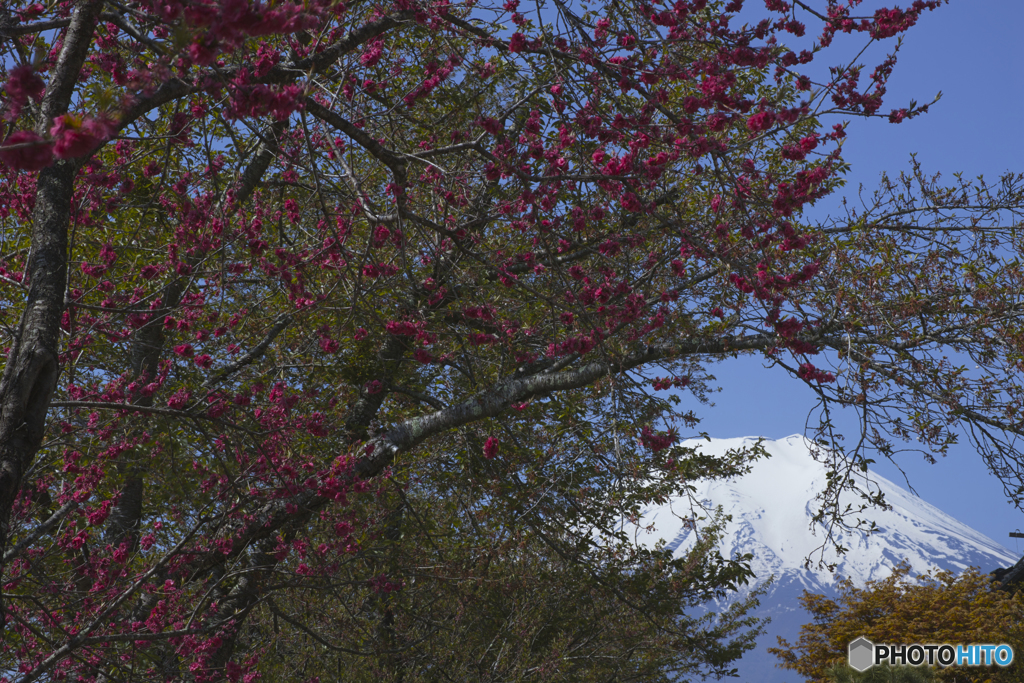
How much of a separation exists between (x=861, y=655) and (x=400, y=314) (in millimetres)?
13679

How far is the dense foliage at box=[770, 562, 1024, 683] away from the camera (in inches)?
552

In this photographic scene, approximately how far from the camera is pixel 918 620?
1606 centimetres

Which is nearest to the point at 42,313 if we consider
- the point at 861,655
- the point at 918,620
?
the point at 861,655

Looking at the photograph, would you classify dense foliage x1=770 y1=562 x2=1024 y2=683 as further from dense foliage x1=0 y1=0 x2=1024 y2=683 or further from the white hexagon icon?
dense foliage x1=0 y1=0 x2=1024 y2=683

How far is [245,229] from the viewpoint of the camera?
5309mm

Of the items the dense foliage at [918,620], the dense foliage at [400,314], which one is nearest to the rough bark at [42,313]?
the dense foliage at [400,314]

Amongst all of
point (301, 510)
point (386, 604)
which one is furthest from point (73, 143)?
point (386, 604)

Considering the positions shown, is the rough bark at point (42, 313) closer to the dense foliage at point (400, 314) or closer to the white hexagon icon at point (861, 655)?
the dense foliage at point (400, 314)

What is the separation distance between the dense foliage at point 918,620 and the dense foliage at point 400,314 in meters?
7.38

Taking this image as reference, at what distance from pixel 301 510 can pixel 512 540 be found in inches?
102

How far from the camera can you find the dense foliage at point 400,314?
3463 millimetres

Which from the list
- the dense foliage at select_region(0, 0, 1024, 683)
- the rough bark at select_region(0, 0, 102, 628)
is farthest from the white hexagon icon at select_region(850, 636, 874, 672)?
the rough bark at select_region(0, 0, 102, 628)

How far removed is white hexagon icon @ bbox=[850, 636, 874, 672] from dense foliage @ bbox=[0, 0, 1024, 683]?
444 centimetres

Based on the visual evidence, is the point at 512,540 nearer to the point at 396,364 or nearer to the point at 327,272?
the point at 396,364
